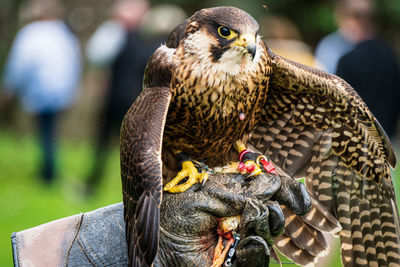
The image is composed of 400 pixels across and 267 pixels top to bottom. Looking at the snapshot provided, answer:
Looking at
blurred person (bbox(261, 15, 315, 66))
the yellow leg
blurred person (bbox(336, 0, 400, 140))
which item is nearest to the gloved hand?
the yellow leg

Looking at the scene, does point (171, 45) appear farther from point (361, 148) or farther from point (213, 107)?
point (361, 148)

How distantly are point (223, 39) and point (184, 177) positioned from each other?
74cm

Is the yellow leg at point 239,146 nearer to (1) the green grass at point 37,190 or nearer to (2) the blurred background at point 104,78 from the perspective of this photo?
(2) the blurred background at point 104,78

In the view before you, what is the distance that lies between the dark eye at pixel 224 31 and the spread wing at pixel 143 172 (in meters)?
0.40

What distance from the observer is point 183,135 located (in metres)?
4.01

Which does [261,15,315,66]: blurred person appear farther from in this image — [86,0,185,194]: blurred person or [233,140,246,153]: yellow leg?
[233,140,246,153]: yellow leg

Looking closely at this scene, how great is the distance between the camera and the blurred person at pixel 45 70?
356 inches

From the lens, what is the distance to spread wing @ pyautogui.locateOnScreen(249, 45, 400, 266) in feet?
13.6

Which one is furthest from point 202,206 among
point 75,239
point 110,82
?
point 110,82

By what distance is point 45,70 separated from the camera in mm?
9070

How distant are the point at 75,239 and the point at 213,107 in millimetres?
969

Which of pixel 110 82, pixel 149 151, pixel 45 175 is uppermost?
pixel 149 151

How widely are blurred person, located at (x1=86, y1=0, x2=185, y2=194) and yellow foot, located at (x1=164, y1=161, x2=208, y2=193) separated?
12.4 feet

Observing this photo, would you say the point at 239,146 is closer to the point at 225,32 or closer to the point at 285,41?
the point at 225,32
